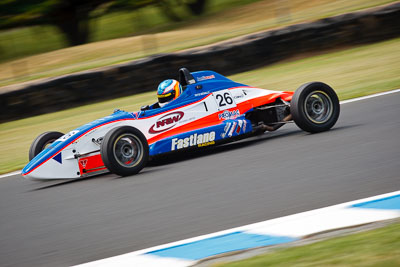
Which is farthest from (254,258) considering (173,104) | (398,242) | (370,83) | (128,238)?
(370,83)

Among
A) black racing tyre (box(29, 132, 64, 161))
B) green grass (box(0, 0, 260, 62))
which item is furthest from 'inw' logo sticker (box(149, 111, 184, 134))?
green grass (box(0, 0, 260, 62))

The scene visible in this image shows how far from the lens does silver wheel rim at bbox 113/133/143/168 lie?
291 inches

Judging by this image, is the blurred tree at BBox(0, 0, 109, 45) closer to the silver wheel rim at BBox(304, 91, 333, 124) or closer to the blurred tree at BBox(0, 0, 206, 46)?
the blurred tree at BBox(0, 0, 206, 46)

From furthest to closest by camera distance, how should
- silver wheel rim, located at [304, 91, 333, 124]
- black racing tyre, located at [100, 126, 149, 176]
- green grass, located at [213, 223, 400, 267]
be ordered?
silver wheel rim, located at [304, 91, 333, 124], black racing tyre, located at [100, 126, 149, 176], green grass, located at [213, 223, 400, 267]

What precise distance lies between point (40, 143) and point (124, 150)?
5.02 feet

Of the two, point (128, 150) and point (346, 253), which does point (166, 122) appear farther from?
point (346, 253)

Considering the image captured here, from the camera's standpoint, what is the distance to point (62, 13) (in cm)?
2830

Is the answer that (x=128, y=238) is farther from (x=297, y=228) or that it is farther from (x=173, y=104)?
(x=173, y=104)

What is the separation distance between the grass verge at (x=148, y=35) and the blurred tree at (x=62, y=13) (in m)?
1.43

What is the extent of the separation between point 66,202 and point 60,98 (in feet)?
33.2

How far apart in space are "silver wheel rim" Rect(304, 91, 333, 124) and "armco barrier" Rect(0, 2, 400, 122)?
26.7 ft

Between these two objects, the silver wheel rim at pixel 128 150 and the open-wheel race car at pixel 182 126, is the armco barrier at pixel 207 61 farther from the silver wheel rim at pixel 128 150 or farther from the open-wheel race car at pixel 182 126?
the silver wheel rim at pixel 128 150

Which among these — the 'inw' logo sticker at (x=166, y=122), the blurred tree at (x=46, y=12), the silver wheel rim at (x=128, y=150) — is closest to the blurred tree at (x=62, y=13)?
the blurred tree at (x=46, y=12)

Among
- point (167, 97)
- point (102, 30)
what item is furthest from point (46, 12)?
point (167, 97)
